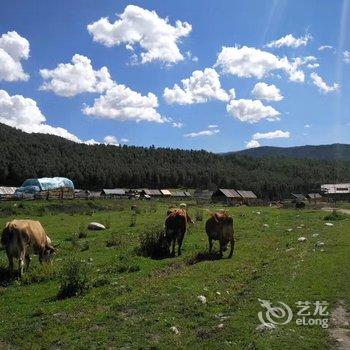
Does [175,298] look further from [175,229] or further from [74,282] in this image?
[175,229]

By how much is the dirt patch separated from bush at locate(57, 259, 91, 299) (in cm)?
719

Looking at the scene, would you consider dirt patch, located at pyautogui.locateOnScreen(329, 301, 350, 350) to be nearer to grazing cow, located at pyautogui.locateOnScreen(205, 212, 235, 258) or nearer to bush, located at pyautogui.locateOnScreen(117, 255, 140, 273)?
bush, located at pyautogui.locateOnScreen(117, 255, 140, 273)

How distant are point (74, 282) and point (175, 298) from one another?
3.25m

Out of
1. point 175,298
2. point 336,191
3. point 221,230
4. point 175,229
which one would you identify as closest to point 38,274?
point 175,298

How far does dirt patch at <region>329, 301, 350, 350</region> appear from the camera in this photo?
356 inches

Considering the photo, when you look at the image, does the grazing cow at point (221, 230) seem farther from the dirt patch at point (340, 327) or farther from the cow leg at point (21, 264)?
the dirt patch at point (340, 327)

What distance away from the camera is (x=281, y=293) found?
41.6 ft

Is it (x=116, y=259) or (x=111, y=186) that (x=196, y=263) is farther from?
(x=111, y=186)

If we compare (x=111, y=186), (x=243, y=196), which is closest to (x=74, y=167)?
(x=111, y=186)

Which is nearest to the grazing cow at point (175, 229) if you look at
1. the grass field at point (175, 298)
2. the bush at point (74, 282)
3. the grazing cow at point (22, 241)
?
the grass field at point (175, 298)

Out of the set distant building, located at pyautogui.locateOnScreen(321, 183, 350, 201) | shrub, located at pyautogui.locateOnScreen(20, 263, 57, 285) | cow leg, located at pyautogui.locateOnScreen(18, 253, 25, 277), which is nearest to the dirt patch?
shrub, located at pyautogui.locateOnScreen(20, 263, 57, 285)

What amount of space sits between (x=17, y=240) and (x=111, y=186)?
181273 millimetres

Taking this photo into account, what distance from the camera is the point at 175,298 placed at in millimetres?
12688

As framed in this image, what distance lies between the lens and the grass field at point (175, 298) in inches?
380
